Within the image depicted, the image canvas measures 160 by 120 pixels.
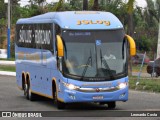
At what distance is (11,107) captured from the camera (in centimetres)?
1981

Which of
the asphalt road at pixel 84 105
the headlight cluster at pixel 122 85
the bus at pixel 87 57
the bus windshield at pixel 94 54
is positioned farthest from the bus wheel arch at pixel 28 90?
the headlight cluster at pixel 122 85

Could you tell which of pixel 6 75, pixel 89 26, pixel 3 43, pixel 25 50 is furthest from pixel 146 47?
pixel 89 26

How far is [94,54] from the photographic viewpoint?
60.1ft

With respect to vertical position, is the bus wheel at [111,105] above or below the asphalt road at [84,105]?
above

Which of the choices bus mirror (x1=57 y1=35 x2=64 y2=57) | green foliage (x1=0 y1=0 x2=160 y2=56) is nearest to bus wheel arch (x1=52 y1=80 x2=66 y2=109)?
bus mirror (x1=57 y1=35 x2=64 y2=57)

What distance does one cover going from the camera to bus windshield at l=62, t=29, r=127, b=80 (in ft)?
59.6

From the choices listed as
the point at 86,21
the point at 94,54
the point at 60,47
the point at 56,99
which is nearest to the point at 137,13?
the point at 56,99

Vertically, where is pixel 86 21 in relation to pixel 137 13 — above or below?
above

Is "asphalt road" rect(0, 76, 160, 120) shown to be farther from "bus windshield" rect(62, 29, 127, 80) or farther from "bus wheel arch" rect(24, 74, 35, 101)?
"bus windshield" rect(62, 29, 127, 80)

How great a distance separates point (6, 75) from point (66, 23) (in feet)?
79.8

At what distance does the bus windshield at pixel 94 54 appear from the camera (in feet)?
59.6

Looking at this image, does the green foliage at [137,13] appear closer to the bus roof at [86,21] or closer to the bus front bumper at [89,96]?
the bus roof at [86,21]

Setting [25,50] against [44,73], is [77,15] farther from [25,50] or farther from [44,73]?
[25,50]

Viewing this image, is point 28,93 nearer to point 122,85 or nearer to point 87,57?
point 87,57
